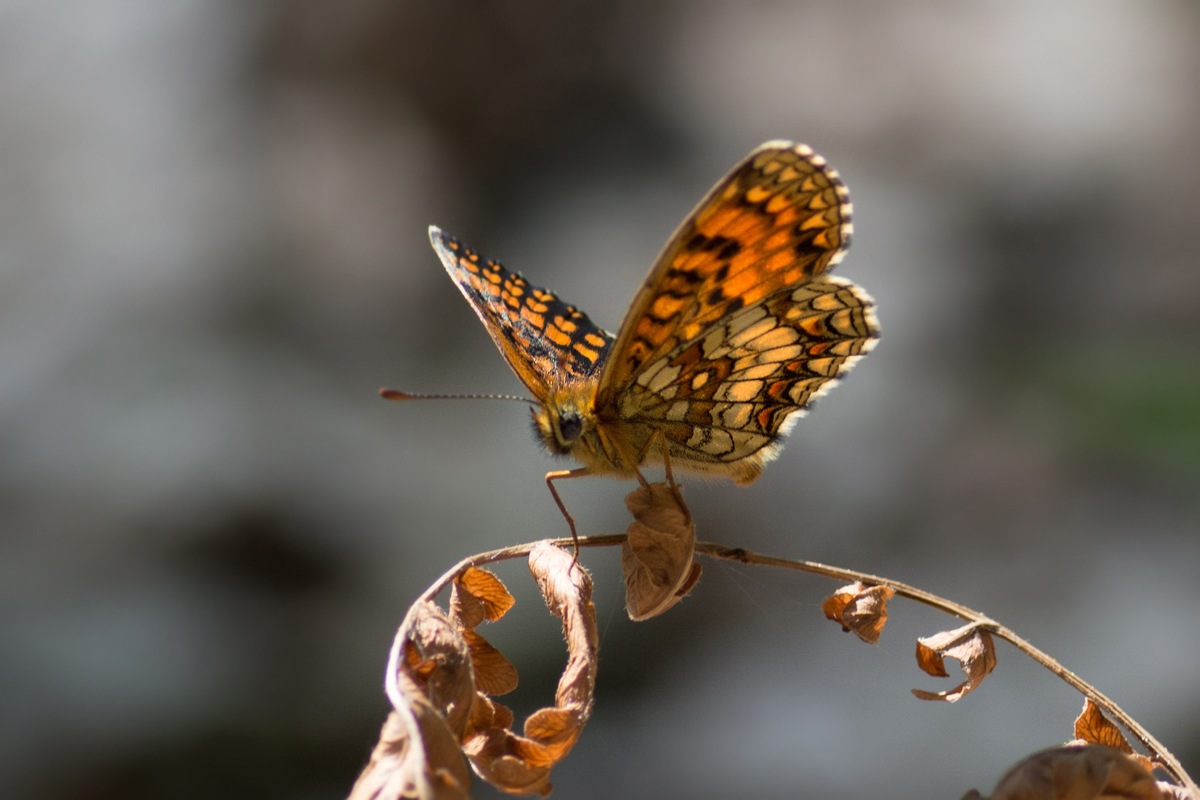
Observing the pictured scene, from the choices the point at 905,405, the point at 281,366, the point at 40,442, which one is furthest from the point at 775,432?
the point at 40,442

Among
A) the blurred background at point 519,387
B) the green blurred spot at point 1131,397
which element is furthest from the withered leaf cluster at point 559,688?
the green blurred spot at point 1131,397

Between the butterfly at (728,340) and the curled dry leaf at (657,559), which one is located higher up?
the butterfly at (728,340)

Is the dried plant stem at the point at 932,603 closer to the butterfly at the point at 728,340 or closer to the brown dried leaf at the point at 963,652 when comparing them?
the brown dried leaf at the point at 963,652

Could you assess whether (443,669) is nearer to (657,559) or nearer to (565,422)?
(657,559)

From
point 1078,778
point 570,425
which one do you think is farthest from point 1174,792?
point 570,425

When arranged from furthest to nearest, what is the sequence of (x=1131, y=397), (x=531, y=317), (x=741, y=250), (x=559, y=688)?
(x=1131, y=397) → (x=531, y=317) → (x=741, y=250) → (x=559, y=688)

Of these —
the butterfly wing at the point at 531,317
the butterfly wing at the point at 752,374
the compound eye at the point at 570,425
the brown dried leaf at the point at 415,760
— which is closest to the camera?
the brown dried leaf at the point at 415,760

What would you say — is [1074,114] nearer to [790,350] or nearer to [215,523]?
[790,350]
